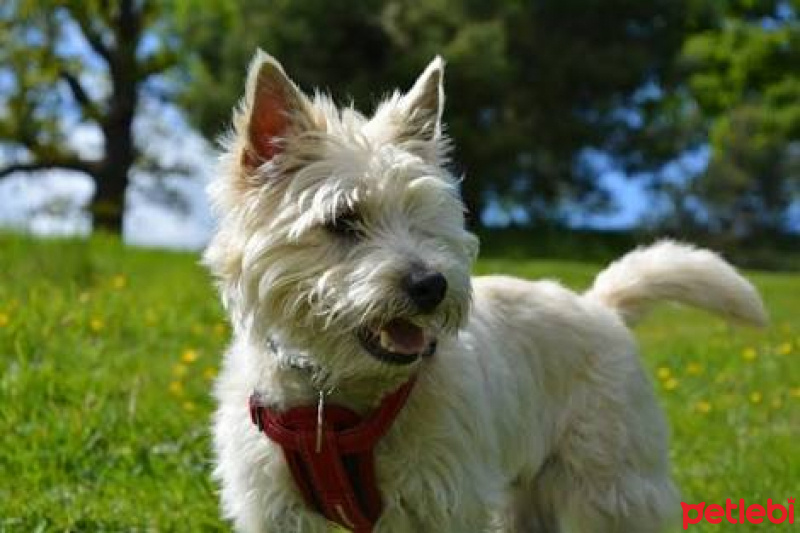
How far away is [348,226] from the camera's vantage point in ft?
11.8

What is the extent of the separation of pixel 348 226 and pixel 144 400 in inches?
121

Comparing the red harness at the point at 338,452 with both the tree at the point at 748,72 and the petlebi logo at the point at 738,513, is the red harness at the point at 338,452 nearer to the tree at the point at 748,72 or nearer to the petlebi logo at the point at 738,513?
the petlebi logo at the point at 738,513

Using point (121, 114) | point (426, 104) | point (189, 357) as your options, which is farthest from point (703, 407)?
point (121, 114)

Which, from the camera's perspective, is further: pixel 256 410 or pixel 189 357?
pixel 189 357

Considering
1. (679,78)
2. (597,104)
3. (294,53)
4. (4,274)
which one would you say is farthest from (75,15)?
(4,274)

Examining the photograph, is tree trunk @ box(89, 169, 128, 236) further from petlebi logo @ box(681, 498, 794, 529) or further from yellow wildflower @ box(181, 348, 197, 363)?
petlebi logo @ box(681, 498, 794, 529)

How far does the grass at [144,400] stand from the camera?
16.8 ft

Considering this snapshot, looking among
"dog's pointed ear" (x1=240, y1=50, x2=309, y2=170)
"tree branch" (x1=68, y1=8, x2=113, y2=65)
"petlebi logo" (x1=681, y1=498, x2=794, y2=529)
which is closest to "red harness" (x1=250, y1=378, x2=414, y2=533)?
"dog's pointed ear" (x1=240, y1=50, x2=309, y2=170)

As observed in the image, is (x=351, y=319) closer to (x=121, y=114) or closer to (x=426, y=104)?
(x=426, y=104)

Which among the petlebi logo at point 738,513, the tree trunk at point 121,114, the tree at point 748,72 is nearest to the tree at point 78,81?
the tree trunk at point 121,114

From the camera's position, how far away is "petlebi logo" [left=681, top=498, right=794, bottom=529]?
512 cm

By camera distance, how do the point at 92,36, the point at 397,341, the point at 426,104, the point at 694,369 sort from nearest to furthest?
the point at 397,341 < the point at 426,104 < the point at 694,369 < the point at 92,36

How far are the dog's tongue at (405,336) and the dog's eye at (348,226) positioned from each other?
1.00 feet

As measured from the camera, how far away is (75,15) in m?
31.7
